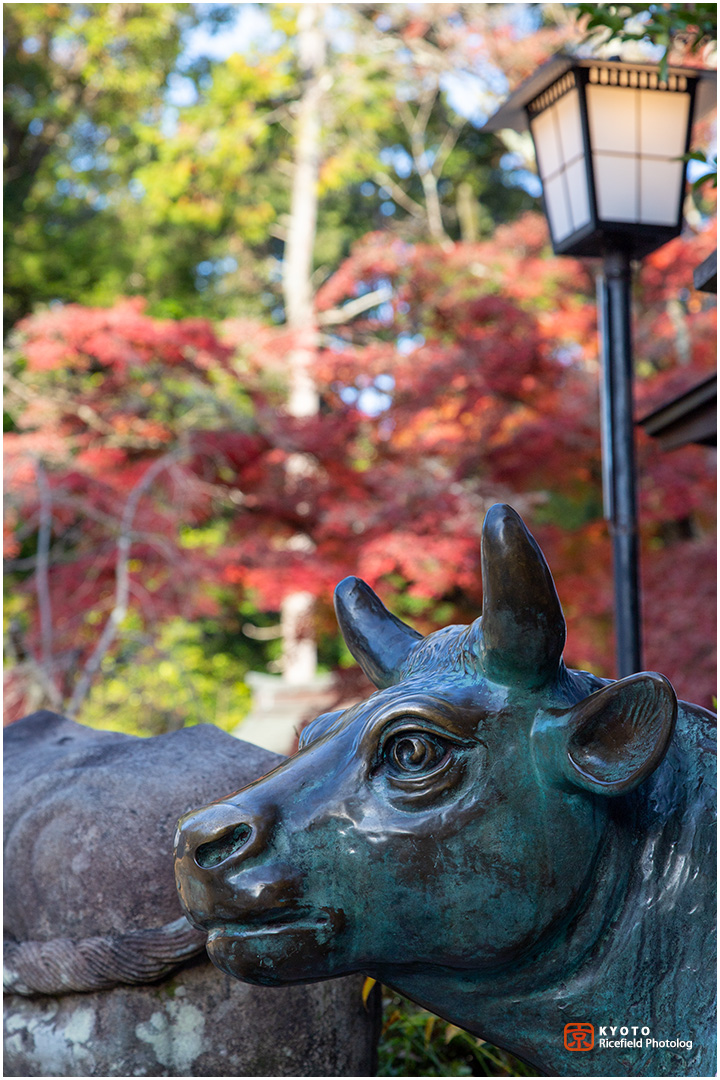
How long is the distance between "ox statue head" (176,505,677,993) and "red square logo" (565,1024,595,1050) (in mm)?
124

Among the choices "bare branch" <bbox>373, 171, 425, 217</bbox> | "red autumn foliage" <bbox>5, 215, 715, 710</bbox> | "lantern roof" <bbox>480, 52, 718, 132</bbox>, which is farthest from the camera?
"bare branch" <bbox>373, 171, 425, 217</bbox>

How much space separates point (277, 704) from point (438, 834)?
10.5m

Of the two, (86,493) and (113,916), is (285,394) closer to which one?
(86,493)

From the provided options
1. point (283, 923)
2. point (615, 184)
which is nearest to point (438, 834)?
point (283, 923)

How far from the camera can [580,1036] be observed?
1.20m

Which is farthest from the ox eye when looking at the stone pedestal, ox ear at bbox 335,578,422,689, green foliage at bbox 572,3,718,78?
the stone pedestal

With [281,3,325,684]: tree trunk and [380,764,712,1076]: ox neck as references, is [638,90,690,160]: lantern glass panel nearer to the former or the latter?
[380,764,712,1076]: ox neck

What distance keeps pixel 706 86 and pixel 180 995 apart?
3325 millimetres

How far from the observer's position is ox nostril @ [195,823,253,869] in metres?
1.15

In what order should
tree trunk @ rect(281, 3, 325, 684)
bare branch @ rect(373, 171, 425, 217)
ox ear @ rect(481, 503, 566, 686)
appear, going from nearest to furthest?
ox ear @ rect(481, 503, 566, 686) < tree trunk @ rect(281, 3, 325, 684) < bare branch @ rect(373, 171, 425, 217)

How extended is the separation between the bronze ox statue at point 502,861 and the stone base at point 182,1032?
49 centimetres

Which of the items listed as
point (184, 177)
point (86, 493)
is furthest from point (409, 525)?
point (184, 177)

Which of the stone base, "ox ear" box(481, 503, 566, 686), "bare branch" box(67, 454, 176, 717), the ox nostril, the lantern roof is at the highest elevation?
the lantern roof

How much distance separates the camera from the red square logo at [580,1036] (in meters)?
1.19
